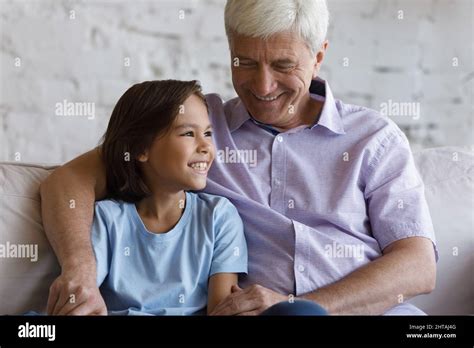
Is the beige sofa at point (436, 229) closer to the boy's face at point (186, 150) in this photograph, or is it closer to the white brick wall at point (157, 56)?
the white brick wall at point (157, 56)

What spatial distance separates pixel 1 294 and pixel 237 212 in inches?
18.1

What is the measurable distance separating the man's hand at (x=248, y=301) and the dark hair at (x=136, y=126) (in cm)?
26

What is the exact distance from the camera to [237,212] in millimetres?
1518

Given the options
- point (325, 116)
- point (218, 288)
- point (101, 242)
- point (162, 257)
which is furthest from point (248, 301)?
point (325, 116)

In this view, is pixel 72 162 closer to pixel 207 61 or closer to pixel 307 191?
pixel 207 61

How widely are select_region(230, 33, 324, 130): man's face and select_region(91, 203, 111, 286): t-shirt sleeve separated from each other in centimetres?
34

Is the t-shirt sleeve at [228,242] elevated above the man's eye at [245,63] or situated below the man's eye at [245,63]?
below

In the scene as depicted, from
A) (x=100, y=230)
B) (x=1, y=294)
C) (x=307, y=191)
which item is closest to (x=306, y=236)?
(x=307, y=191)

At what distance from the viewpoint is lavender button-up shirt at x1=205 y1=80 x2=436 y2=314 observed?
149cm

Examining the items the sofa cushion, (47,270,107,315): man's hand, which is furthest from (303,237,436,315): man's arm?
the sofa cushion

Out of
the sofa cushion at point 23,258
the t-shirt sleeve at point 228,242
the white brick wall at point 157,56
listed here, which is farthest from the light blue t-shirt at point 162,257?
the white brick wall at point 157,56

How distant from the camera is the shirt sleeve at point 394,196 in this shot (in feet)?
4.95

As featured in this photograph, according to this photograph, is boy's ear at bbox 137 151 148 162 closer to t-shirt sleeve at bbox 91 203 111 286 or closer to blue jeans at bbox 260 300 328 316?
t-shirt sleeve at bbox 91 203 111 286

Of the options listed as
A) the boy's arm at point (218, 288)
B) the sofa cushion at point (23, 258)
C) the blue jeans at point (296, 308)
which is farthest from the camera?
the sofa cushion at point (23, 258)
